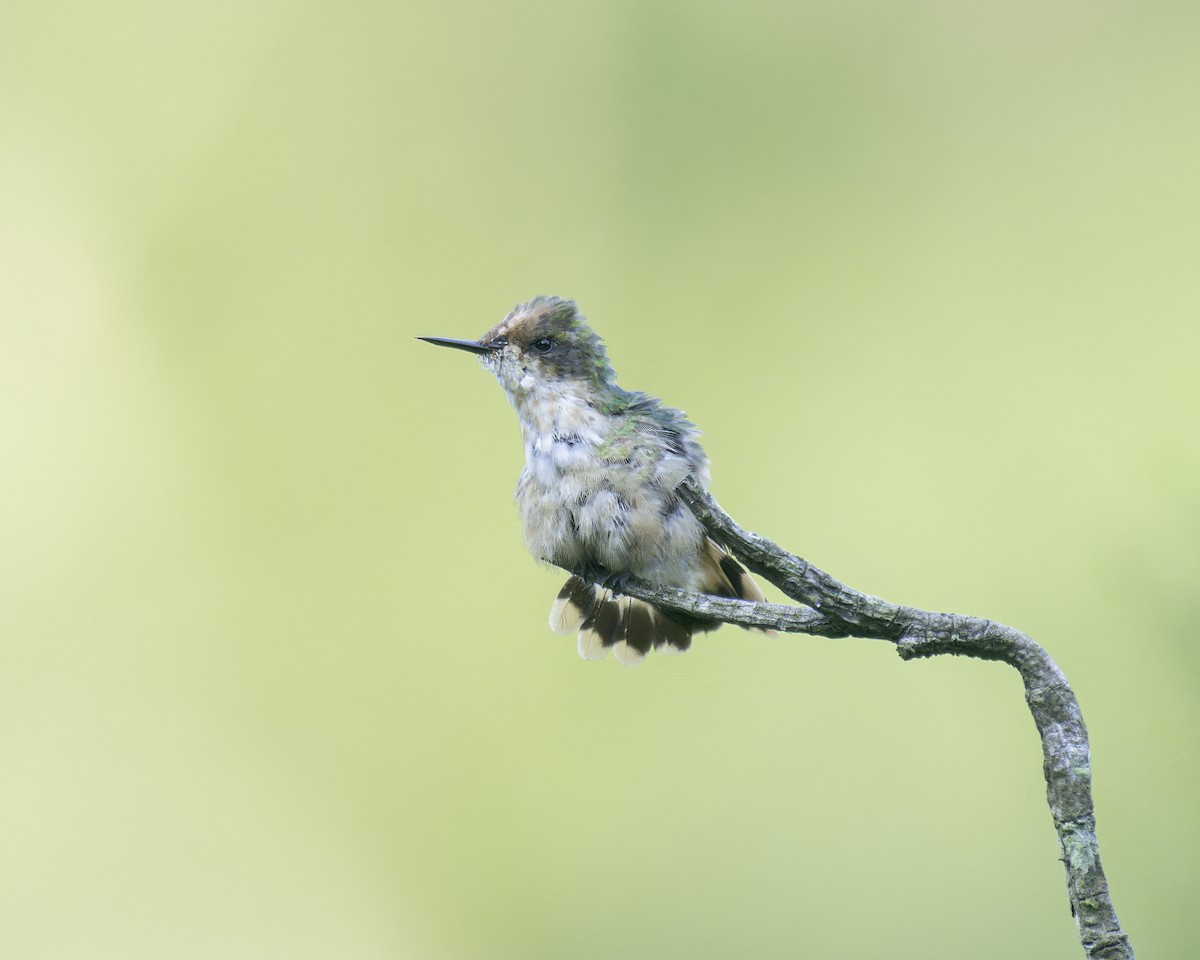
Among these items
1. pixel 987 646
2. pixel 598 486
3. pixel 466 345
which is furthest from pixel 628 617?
pixel 987 646

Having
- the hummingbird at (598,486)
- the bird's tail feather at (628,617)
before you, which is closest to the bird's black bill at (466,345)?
→ the hummingbird at (598,486)

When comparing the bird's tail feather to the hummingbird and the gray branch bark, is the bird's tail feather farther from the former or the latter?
the gray branch bark

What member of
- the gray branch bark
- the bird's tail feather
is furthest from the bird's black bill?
the gray branch bark

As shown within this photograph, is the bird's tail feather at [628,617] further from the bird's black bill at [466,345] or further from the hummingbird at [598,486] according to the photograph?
the bird's black bill at [466,345]

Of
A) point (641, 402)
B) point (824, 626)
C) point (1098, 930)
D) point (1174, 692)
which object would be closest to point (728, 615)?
point (824, 626)

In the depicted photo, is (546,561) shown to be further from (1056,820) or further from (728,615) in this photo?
(1056,820)
